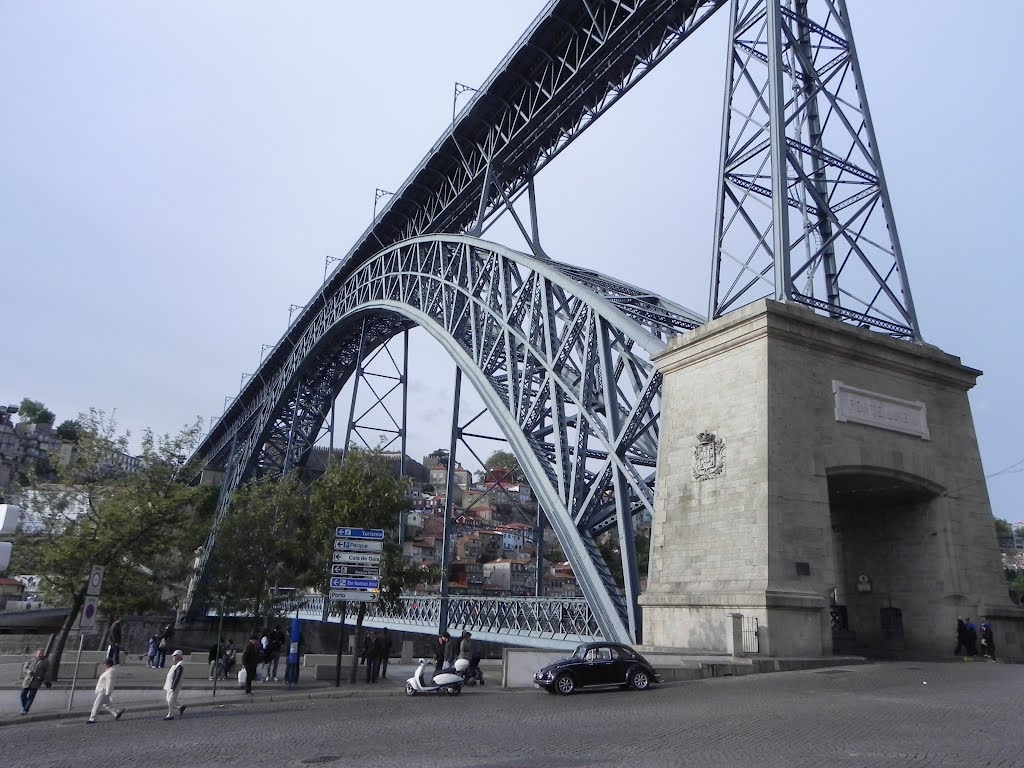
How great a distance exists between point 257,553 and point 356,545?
48.5ft

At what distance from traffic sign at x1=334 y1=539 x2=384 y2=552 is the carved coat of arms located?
6.99m

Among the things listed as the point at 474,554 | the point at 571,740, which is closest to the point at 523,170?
the point at 571,740

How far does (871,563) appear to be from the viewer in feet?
60.4

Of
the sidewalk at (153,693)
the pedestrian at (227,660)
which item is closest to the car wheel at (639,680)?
the sidewalk at (153,693)

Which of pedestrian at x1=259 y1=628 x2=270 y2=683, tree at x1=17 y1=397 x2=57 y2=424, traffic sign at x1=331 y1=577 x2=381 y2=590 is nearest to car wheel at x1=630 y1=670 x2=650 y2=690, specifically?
traffic sign at x1=331 y1=577 x2=381 y2=590

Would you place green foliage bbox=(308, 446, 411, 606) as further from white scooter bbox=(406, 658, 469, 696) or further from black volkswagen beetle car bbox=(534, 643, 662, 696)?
black volkswagen beetle car bbox=(534, 643, 662, 696)

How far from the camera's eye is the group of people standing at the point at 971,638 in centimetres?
1585

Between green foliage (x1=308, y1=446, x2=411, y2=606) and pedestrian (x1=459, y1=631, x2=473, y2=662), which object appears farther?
green foliage (x1=308, y1=446, x2=411, y2=606)

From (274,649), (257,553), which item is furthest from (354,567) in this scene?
(257,553)

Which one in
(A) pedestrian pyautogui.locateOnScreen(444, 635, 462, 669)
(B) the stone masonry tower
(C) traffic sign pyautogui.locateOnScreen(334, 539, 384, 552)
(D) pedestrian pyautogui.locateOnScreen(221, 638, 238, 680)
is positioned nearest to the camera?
(B) the stone masonry tower

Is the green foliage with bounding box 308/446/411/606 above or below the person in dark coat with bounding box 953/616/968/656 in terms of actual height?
above

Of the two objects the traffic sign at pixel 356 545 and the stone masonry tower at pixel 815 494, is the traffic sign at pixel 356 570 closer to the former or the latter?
the traffic sign at pixel 356 545

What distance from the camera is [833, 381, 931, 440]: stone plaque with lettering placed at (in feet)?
53.8

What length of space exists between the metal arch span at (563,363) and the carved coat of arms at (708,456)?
212 cm
